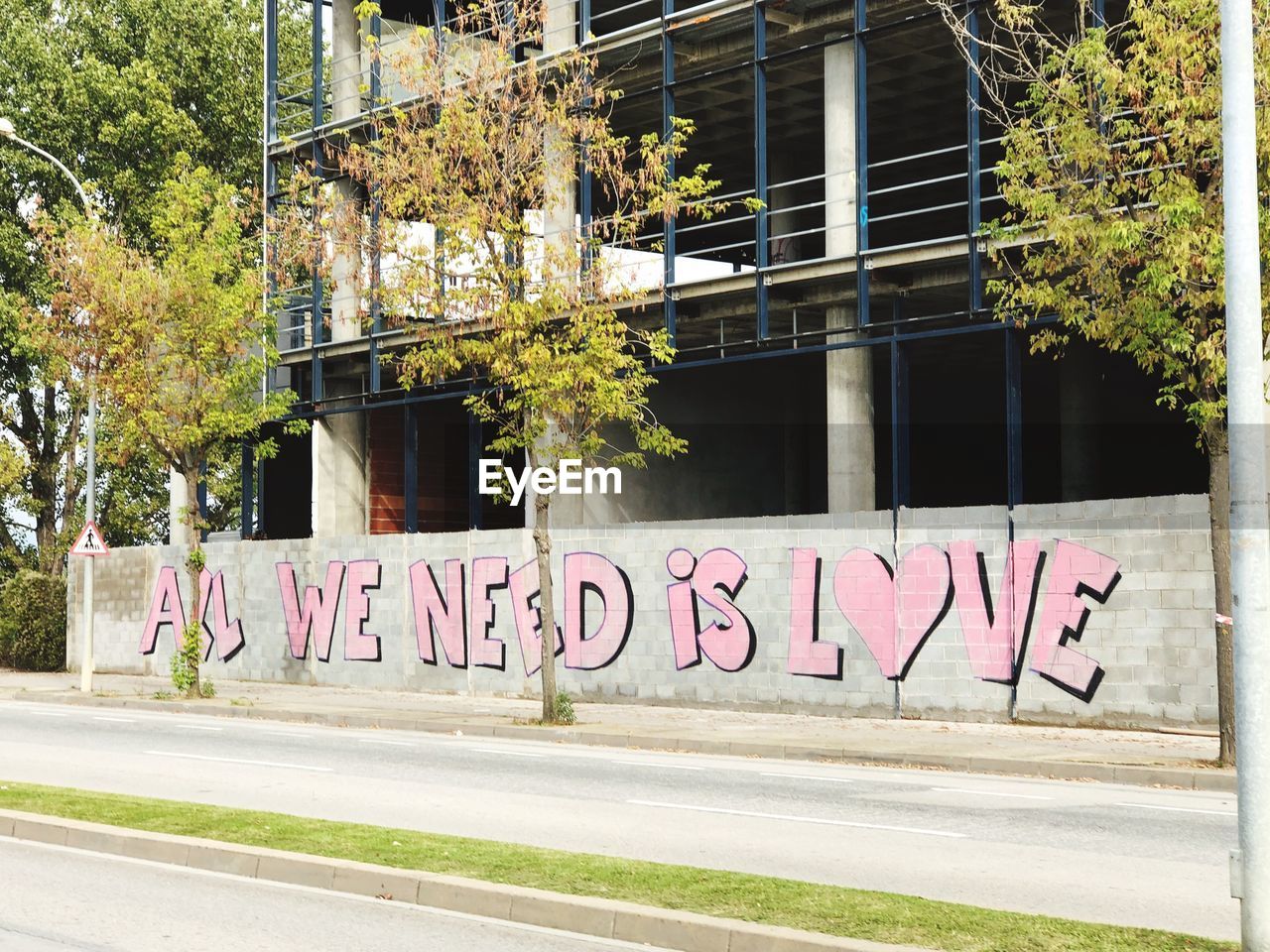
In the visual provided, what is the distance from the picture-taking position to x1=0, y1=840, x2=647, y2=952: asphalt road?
764cm

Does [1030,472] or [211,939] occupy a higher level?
[1030,472]

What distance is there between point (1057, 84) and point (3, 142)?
35.7 m

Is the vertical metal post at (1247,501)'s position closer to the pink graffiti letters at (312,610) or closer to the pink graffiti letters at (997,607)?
the pink graffiti letters at (997,607)

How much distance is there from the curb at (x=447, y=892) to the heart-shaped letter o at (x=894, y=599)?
12.0m

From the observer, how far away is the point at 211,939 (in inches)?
305

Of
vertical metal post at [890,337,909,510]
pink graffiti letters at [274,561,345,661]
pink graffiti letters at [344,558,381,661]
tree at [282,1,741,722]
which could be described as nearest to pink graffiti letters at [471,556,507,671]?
pink graffiti letters at [344,558,381,661]

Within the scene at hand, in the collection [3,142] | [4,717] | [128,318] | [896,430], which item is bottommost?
[4,717]

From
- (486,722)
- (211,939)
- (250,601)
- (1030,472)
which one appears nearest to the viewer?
(211,939)

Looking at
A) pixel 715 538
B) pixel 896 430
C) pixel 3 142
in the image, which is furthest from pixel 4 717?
pixel 3 142

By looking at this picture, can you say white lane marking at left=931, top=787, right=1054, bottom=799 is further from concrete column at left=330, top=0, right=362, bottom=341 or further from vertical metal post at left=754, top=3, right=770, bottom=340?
concrete column at left=330, top=0, right=362, bottom=341

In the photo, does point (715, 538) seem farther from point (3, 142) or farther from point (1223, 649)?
point (3, 142)

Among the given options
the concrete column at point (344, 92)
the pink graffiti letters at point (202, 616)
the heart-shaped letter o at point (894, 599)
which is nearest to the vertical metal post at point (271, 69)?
the concrete column at point (344, 92)

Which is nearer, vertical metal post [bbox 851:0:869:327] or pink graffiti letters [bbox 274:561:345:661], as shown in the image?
vertical metal post [bbox 851:0:869:327]

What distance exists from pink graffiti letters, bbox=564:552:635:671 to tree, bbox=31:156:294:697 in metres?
6.31
